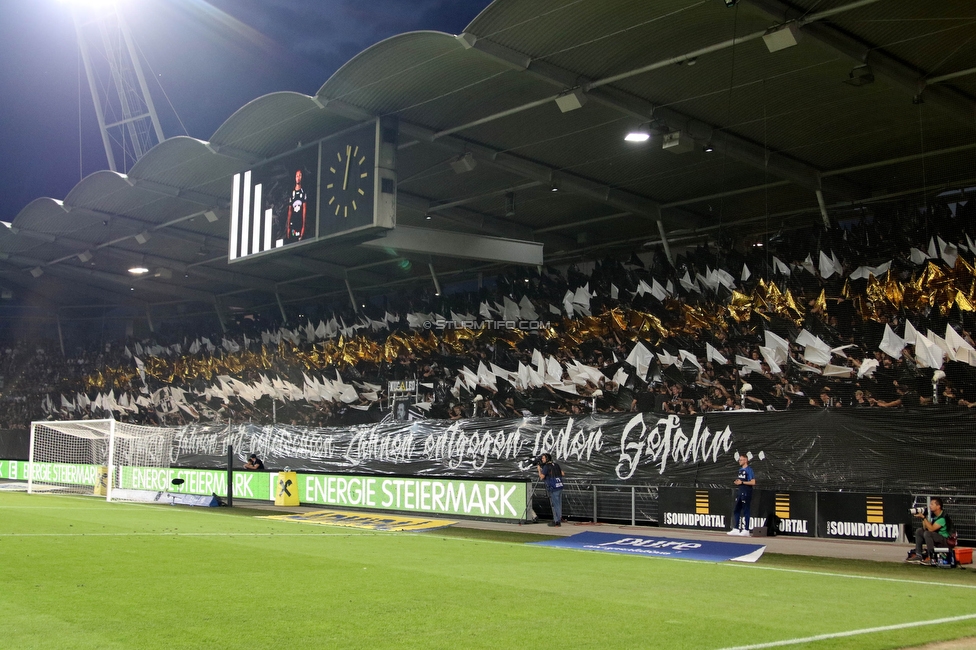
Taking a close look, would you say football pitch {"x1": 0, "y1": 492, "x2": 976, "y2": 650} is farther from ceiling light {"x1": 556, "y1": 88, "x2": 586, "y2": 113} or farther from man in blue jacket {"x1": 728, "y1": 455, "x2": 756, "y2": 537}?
ceiling light {"x1": 556, "y1": 88, "x2": 586, "y2": 113}

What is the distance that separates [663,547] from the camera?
15.5 meters

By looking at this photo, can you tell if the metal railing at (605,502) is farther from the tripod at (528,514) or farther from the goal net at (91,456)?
the goal net at (91,456)

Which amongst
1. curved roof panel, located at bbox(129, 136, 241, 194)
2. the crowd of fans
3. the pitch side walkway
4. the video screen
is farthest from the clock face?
the crowd of fans

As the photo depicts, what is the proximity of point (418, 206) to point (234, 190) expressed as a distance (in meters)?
6.19

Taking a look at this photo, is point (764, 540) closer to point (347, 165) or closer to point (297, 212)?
point (347, 165)

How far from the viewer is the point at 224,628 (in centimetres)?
713

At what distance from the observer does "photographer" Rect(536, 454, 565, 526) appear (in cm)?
1950

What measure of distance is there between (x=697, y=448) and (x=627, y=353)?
714 cm

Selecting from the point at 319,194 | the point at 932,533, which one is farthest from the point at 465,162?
the point at 932,533

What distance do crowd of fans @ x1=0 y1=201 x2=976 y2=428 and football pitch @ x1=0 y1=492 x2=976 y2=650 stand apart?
7.68m

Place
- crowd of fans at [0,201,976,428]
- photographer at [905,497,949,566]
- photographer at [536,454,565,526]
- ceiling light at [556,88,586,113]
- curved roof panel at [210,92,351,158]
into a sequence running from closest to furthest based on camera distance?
1. photographer at [905,497,949,566]
2. photographer at [536,454,565,526]
3. ceiling light at [556,88,586,113]
4. crowd of fans at [0,201,976,428]
5. curved roof panel at [210,92,351,158]

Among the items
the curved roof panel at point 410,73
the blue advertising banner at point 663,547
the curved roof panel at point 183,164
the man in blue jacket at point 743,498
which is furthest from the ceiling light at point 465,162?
the man in blue jacket at point 743,498

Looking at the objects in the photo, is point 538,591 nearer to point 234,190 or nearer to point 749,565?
point 749,565

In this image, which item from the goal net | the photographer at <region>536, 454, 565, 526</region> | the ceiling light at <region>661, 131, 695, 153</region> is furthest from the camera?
the goal net
